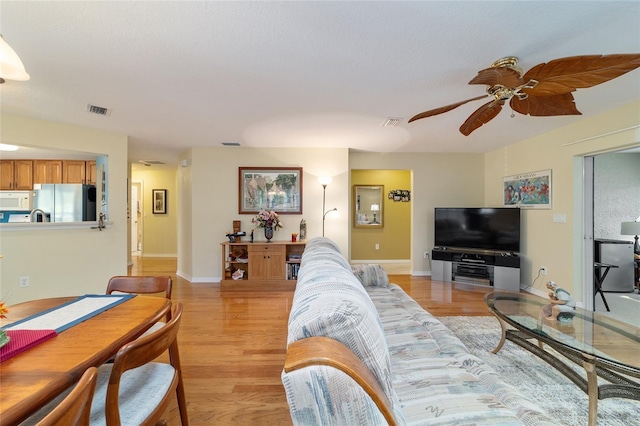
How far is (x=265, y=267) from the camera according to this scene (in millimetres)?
4309

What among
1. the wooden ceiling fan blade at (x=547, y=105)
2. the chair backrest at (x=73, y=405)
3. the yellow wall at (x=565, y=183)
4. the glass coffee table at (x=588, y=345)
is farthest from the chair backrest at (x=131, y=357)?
the yellow wall at (x=565, y=183)

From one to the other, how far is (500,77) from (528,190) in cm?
325

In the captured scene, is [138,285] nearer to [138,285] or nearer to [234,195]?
[138,285]

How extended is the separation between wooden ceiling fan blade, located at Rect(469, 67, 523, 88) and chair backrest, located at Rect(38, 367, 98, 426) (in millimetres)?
2318

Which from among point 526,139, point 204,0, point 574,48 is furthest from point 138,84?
point 526,139

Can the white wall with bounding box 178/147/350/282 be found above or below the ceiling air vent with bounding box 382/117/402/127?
below

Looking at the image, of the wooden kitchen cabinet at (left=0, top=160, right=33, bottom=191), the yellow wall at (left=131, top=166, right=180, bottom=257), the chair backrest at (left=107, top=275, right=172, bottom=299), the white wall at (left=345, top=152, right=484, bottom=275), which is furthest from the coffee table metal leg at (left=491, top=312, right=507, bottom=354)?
the wooden kitchen cabinet at (left=0, top=160, right=33, bottom=191)

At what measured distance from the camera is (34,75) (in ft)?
7.22

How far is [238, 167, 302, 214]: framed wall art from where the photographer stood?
4699mm

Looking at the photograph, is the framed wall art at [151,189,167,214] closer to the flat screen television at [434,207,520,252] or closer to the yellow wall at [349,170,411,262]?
the yellow wall at [349,170,411,262]

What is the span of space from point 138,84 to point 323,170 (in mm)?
2940

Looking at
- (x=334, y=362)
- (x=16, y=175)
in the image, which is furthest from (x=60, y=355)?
(x=16, y=175)

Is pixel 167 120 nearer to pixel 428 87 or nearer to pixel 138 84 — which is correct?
pixel 138 84

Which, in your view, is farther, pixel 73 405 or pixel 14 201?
pixel 14 201
